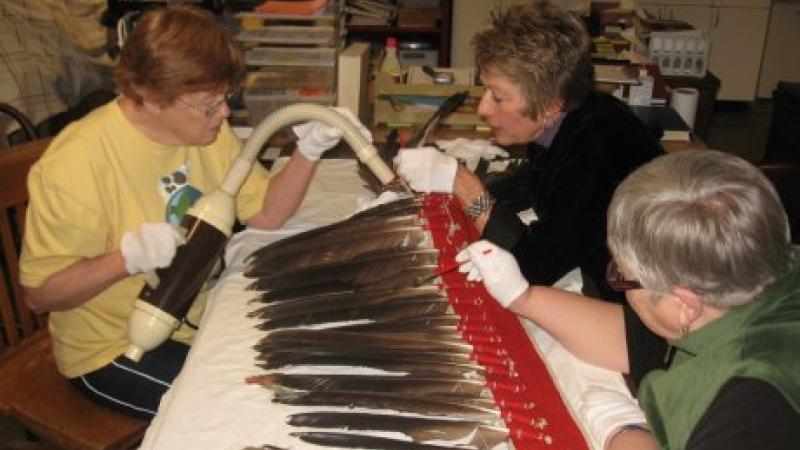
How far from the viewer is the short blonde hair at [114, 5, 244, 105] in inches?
61.1

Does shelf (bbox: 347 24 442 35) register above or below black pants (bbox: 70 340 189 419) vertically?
above

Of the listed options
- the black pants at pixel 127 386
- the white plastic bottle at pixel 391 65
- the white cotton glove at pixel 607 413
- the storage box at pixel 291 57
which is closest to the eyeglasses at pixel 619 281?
the white cotton glove at pixel 607 413

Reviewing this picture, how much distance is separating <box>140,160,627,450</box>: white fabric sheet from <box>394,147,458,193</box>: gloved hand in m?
0.43

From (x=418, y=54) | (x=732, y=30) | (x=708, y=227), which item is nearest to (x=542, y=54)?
(x=708, y=227)

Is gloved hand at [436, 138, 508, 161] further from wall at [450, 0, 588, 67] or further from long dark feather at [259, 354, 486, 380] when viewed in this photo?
wall at [450, 0, 588, 67]

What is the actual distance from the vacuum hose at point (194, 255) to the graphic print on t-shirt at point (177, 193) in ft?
0.69

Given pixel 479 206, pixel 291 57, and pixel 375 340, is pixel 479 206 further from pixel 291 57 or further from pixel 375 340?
pixel 291 57

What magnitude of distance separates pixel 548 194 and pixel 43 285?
47.3 inches

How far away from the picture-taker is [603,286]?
1785 millimetres

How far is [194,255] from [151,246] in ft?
0.29

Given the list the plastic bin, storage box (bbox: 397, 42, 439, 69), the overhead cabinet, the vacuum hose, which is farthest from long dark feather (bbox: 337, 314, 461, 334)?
the overhead cabinet

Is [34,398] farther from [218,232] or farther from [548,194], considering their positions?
[548,194]

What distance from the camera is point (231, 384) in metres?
1.39

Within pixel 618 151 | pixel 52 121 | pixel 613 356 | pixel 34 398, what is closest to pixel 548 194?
pixel 618 151
